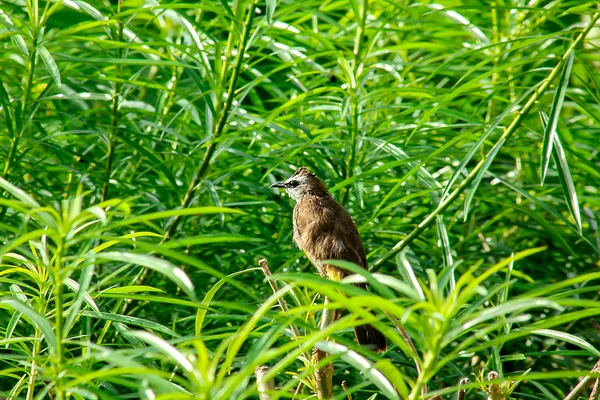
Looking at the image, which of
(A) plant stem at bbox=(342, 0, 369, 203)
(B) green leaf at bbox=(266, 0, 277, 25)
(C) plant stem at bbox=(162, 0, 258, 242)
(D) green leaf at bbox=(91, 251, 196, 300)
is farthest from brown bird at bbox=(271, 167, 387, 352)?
(D) green leaf at bbox=(91, 251, 196, 300)

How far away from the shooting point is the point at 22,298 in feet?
5.01

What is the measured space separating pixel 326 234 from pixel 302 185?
1.01ft

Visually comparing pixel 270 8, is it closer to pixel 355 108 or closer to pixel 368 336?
pixel 355 108

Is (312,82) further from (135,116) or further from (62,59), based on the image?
(62,59)

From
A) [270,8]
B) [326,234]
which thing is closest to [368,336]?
[326,234]

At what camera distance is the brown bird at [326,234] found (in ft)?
7.17

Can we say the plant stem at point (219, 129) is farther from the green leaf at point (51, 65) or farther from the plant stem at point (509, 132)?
the plant stem at point (509, 132)

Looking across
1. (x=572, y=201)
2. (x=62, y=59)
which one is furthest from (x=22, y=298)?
(x=572, y=201)

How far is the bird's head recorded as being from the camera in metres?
2.49

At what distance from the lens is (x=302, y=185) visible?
8.44ft

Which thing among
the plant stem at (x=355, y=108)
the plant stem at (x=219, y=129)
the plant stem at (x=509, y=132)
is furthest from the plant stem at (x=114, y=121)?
the plant stem at (x=509, y=132)

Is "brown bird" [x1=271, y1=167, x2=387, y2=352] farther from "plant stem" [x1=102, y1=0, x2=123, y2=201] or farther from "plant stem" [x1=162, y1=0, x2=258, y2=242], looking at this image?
"plant stem" [x1=102, y1=0, x2=123, y2=201]

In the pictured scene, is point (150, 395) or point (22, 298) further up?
point (150, 395)

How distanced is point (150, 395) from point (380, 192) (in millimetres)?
1642
